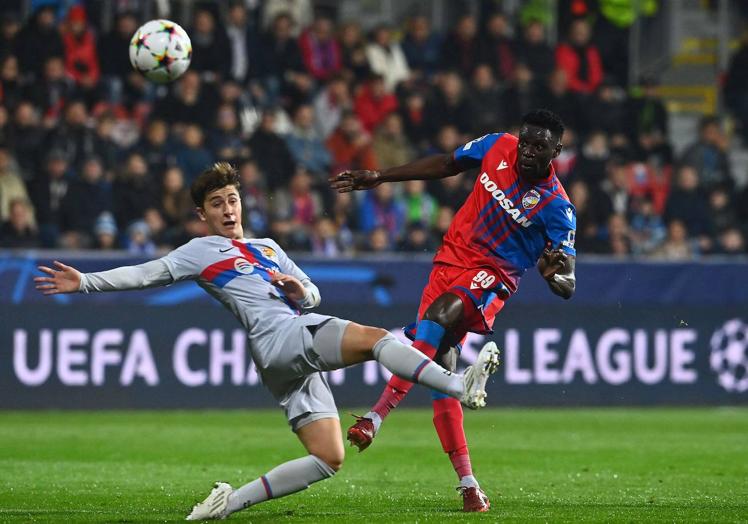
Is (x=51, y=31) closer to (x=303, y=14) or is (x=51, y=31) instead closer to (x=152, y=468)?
(x=303, y=14)

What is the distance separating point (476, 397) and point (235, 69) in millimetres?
12643

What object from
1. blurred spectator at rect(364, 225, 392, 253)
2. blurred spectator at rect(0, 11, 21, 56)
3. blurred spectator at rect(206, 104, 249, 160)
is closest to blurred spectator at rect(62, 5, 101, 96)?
blurred spectator at rect(0, 11, 21, 56)

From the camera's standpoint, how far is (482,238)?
811cm

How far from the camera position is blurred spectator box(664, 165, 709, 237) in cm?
1825

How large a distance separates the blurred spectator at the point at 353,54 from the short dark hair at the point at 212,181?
11477mm

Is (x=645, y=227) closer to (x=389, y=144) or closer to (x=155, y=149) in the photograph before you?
(x=389, y=144)

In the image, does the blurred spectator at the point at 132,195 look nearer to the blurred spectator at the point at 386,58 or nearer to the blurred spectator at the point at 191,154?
the blurred spectator at the point at 191,154

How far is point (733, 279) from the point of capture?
1627 cm

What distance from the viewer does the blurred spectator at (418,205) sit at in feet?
55.9

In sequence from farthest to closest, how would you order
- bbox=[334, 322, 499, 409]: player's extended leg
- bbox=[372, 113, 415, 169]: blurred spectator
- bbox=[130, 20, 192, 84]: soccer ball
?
bbox=[372, 113, 415, 169]: blurred spectator → bbox=[130, 20, 192, 84]: soccer ball → bbox=[334, 322, 499, 409]: player's extended leg

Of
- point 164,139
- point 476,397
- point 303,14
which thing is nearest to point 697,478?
point 476,397

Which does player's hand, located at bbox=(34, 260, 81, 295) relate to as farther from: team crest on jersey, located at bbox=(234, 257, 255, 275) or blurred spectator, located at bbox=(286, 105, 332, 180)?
blurred spectator, located at bbox=(286, 105, 332, 180)

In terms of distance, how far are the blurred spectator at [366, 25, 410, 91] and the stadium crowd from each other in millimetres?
32

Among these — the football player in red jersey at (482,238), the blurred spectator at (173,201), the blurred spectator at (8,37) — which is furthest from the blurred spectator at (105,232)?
the football player in red jersey at (482,238)
